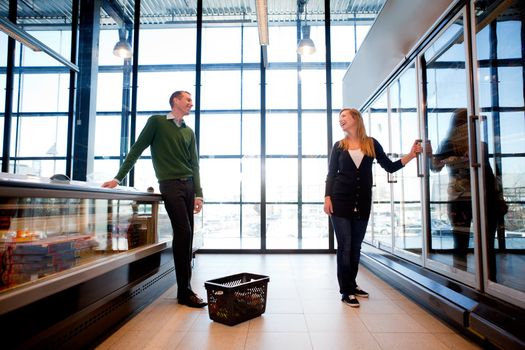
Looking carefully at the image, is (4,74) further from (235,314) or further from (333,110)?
(333,110)

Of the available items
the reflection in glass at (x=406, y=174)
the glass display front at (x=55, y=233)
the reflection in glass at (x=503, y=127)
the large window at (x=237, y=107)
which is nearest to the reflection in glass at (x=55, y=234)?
the glass display front at (x=55, y=233)

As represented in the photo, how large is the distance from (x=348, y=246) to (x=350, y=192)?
43cm

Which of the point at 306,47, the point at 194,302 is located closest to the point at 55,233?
the point at 194,302

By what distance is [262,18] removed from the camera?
12.9 feet

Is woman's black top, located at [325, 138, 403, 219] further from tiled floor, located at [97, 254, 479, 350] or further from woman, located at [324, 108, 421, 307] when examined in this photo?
tiled floor, located at [97, 254, 479, 350]

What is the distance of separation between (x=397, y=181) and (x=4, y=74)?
15.8 feet

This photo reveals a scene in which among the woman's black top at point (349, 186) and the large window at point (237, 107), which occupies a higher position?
A: the large window at point (237, 107)

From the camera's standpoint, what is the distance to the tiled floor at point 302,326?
188cm

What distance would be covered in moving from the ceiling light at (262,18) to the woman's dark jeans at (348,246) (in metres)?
2.54

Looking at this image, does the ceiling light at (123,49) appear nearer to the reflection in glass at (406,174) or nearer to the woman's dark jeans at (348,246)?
the reflection in glass at (406,174)

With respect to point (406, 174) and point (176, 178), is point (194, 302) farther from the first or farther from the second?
point (406, 174)

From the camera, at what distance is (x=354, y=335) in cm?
200

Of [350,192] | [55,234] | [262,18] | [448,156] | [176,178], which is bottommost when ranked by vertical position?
[55,234]

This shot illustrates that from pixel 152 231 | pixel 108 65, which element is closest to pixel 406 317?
pixel 152 231
